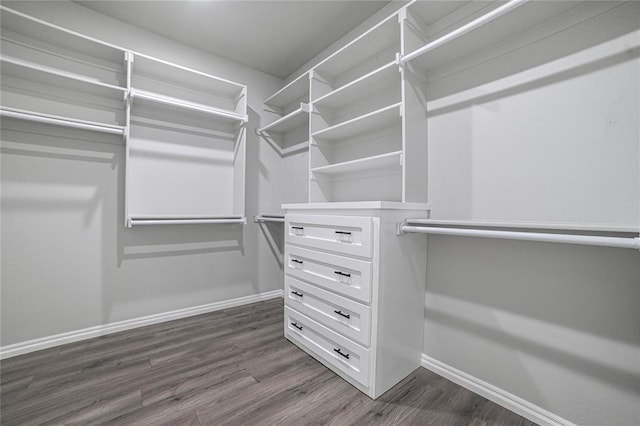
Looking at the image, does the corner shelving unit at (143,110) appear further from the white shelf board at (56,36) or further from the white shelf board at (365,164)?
the white shelf board at (365,164)

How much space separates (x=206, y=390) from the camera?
152cm

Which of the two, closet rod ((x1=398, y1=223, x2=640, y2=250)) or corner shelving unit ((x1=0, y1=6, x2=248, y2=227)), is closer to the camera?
closet rod ((x1=398, y1=223, x2=640, y2=250))

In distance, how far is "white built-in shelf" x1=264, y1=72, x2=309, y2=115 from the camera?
254cm

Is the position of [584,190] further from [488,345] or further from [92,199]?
[92,199]

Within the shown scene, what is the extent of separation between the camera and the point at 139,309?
7.73 feet

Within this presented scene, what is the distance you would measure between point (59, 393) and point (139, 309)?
0.88m

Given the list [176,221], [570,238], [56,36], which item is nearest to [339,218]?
[570,238]

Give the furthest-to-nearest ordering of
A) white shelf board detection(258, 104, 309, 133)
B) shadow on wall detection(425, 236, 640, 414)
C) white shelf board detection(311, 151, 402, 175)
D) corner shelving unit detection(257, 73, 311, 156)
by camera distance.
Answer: corner shelving unit detection(257, 73, 311, 156) → white shelf board detection(258, 104, 309, 133) → white shelf board detection(311, 151, 402, 175) → shadow on wall detection(425, 236, 640, 414)

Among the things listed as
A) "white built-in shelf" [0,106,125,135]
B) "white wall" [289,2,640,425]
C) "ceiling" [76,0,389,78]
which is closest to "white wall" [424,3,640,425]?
"white wall" [289,2,640,425]

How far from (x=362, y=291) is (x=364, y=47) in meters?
1.72

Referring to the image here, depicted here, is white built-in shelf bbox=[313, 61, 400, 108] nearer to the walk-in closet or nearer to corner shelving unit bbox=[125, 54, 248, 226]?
the walk-in closet

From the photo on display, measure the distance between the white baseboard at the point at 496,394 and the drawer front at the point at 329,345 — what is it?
537 mm

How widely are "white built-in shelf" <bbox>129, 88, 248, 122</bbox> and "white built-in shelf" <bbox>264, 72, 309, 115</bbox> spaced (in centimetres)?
50

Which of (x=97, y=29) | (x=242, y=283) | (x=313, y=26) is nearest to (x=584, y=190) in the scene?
(x=313, y=26)
